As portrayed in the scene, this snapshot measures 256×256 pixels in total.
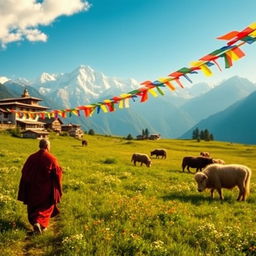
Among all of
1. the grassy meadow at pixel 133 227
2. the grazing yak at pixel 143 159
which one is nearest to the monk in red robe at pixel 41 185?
the grassy meadow at pixel 133 227

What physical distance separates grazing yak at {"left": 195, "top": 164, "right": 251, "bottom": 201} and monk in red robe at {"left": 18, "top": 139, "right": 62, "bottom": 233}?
7.90 meters

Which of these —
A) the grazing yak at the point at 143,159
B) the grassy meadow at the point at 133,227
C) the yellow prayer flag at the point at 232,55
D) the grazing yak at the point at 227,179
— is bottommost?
the grazing yak at the point at 143,159

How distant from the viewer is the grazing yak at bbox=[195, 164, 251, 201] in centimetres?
1421

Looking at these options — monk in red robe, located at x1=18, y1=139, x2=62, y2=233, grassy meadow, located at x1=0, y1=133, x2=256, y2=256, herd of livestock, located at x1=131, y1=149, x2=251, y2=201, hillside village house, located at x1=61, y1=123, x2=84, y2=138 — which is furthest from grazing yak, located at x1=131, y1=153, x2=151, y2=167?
hillside village house, located at x1=61, y1=123, x2=84, y2=138

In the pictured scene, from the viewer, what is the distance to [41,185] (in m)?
9.77

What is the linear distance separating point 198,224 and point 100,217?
10.9ft

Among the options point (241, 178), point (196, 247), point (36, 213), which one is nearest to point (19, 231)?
point (36, 213)

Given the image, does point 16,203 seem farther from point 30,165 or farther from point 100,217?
point 100,217

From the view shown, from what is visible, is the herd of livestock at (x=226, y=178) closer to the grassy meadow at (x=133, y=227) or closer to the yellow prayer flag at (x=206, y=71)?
the grassy meadow at (x=133, y=227)

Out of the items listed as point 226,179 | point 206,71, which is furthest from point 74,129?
point 206,71

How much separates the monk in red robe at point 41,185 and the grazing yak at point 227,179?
7897mm

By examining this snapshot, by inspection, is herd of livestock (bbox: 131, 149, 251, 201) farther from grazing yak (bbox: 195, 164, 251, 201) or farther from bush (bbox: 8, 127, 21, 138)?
bush (bbox: 8, 127, 21, 138)

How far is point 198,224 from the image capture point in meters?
9.48

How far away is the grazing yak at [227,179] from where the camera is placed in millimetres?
14211
